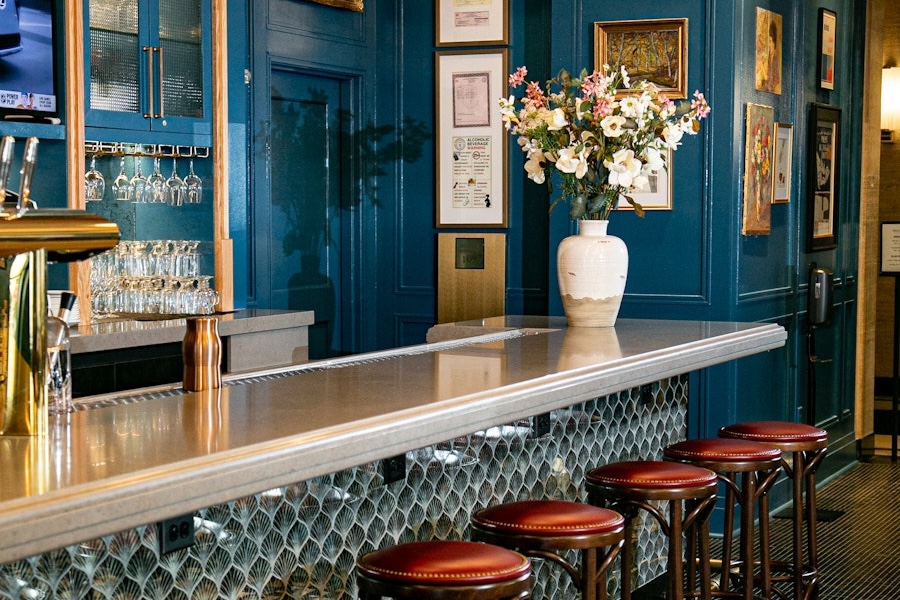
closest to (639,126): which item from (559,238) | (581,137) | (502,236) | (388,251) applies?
(581,137)

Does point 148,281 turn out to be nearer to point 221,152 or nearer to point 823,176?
point 221,152

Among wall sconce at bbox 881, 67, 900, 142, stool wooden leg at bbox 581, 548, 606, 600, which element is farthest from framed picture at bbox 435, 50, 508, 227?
wall sconce at bbox 881, 67, 900, 142

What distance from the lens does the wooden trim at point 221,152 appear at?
544 cm

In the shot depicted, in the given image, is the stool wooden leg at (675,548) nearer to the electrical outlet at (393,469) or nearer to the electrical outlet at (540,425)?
the electrical outlet at (540,425)

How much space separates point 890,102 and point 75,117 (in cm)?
680

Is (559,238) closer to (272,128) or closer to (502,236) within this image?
(502,236)

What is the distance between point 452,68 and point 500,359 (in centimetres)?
340

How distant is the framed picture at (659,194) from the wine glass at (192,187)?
6.52 feet

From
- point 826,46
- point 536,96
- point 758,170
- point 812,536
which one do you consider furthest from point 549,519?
point 826,46

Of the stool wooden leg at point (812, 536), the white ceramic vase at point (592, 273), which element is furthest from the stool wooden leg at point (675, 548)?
the white ceramic vase at point (592, 273)

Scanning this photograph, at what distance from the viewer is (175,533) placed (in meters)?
2.43

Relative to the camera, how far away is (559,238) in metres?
6.11

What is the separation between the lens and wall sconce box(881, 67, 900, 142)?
941 centimetres

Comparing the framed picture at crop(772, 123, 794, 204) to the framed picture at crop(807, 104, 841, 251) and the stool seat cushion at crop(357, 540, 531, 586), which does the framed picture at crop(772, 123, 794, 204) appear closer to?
the framed picture at crop(807, 104, 841, 251)
